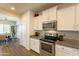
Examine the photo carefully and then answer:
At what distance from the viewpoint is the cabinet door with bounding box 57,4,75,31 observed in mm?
2525

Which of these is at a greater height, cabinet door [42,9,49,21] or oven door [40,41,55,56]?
cabinet door [42,9,49,21]

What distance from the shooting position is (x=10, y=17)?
4.67 metres

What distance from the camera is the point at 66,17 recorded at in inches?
107

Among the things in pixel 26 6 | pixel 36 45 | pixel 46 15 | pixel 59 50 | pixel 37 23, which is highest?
pixel 26 6

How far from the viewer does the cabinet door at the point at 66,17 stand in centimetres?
253

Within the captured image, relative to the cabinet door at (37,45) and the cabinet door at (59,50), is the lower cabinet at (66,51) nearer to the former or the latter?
the cabinet door at (59,50)

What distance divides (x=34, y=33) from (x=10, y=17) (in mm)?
1328

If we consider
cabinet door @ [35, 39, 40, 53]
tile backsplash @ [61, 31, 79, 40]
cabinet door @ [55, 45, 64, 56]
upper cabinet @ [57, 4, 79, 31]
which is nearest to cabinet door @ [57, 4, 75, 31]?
upper cabinet @ [57, 4, 79, 31]

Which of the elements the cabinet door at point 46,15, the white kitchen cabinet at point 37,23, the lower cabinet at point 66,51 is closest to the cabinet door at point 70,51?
the lower cabinet at point 66,51

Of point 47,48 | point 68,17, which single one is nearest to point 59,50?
point 47,48

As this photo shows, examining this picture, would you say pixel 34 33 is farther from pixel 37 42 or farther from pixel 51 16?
pixel 51 16

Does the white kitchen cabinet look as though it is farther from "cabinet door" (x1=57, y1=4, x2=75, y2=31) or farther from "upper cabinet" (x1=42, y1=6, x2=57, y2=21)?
"cabinet door" (x1=57, y1=4, x2=75, y2=31)

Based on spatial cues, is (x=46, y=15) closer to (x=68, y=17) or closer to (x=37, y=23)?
(x=37, y=23)

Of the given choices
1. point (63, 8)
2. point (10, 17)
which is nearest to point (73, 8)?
point (63, 8)
